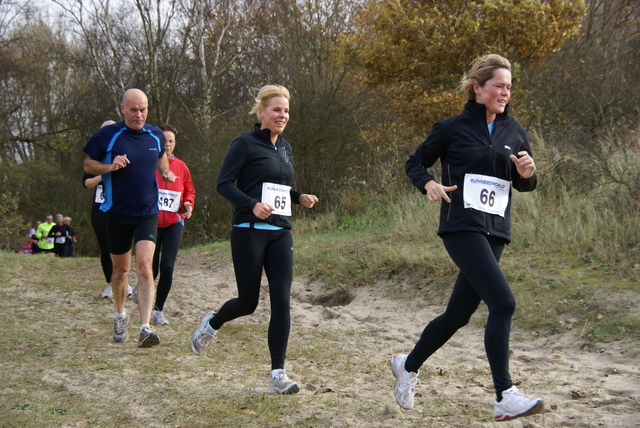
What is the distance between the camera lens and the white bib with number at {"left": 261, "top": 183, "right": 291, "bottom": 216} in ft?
15.8

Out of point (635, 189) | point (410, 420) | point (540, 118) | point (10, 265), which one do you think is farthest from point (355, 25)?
point (410, 420)

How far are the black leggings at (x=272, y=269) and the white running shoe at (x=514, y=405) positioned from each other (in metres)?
1.61

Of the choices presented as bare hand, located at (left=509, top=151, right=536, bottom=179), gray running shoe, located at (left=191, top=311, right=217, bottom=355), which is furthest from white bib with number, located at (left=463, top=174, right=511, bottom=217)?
gray running shoe, located at (left=191, top=311, right=217, bottom=355)

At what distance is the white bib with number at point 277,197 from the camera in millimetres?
4824

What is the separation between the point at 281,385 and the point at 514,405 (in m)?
1.66

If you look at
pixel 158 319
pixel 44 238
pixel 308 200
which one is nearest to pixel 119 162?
pixel 308 200

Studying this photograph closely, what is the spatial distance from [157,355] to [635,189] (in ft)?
21.0

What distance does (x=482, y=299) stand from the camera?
405 cm

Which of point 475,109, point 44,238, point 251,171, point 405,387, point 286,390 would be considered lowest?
point 44,238

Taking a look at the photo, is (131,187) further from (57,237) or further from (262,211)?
(57,237)

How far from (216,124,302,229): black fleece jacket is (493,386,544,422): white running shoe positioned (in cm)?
197

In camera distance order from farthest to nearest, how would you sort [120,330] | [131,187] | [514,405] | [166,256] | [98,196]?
[98,196] < [166,256] < [120,330] < [131,187] < [514,405]

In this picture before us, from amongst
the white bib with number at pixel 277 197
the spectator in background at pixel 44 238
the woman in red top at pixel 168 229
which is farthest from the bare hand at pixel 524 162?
the spectator in background at pixel 44 238

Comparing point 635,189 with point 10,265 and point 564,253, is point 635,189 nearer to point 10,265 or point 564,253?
point 564,253
